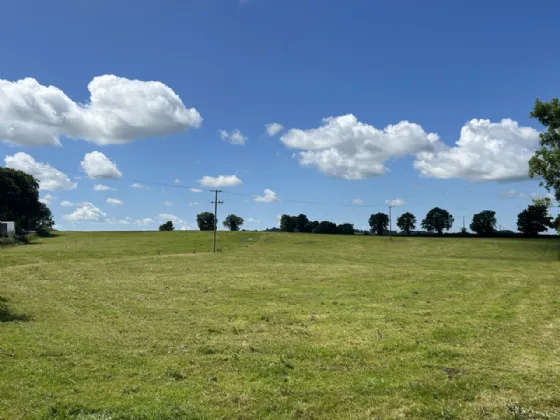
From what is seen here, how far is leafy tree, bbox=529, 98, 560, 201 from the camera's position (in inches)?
1407


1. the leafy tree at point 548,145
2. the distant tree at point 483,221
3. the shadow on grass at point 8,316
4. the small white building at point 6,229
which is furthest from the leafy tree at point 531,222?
the shadow on grass at point 8,316

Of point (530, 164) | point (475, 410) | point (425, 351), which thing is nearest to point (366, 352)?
point (425, 351)

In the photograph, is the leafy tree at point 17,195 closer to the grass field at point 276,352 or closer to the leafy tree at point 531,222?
the grass field at point 276,352

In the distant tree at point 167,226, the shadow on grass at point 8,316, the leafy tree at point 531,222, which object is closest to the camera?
the shadow on grass at point 8,316

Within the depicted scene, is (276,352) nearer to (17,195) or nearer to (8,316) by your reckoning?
(8,316)

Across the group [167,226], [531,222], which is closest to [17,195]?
[167,226]

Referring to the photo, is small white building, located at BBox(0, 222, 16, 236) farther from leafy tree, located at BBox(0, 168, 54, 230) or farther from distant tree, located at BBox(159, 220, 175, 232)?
distant tree, located at BBox(159, 220, 175, 232)

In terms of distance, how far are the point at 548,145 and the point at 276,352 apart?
33771 millimetres

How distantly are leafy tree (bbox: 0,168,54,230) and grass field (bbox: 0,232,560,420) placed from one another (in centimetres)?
8685

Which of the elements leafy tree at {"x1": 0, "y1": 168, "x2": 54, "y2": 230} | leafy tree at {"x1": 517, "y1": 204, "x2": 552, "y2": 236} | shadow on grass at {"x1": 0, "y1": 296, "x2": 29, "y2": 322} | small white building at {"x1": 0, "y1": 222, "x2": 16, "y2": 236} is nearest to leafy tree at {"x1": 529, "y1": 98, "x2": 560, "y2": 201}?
shadow on grass at {"x1": 0, "y1": 296, "x2": 29, "y2": 322}

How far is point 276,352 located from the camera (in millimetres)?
14117

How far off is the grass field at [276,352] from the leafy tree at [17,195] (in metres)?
86.8

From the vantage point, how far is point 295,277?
39.3 m

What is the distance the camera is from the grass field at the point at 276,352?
30.2 ft
